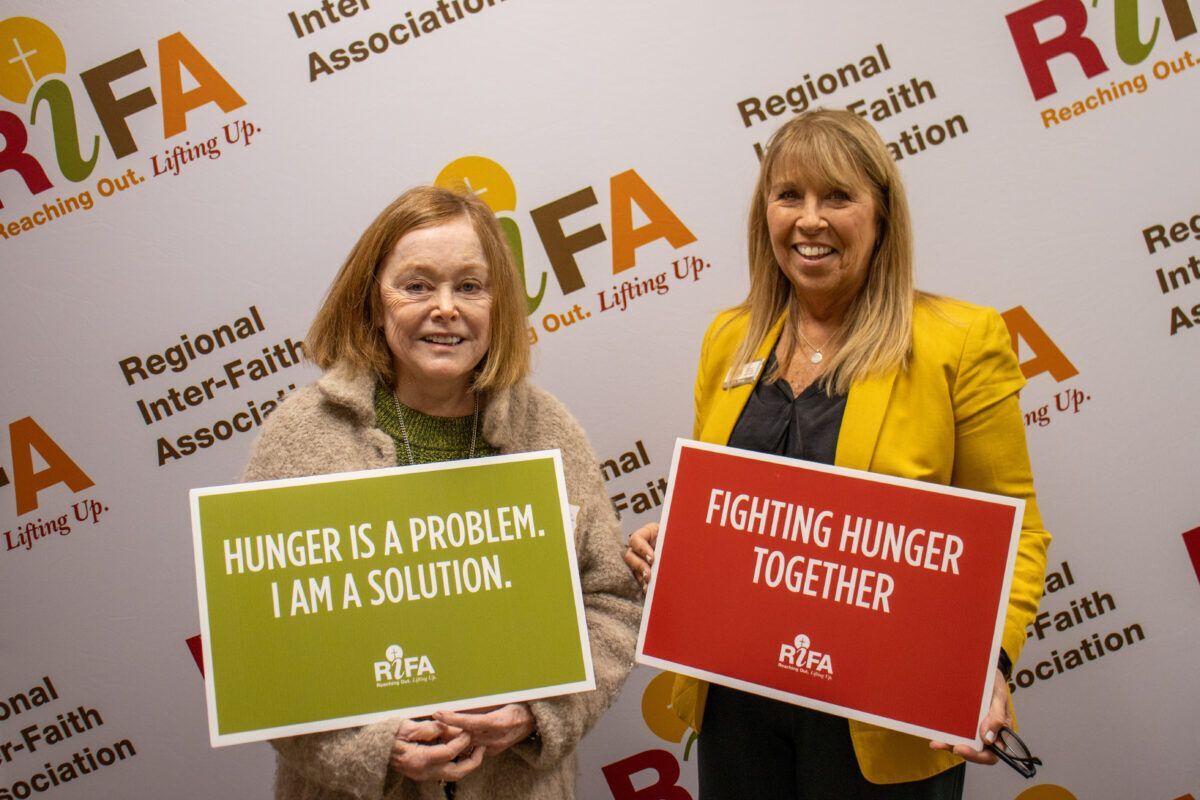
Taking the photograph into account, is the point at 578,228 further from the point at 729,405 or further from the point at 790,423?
the point at 790,423

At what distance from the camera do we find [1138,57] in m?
2.37

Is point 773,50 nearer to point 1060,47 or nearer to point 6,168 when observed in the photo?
point 1060,47

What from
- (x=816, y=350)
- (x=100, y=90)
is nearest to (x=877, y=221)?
(x=816, y=350)

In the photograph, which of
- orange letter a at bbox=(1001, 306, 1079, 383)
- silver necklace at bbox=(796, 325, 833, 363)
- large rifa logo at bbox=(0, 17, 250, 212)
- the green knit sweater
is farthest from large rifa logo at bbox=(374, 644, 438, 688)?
orange letter a at bbox=(1001, 306, 1079, 383)

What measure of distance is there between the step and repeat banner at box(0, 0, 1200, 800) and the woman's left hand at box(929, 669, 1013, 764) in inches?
41.8

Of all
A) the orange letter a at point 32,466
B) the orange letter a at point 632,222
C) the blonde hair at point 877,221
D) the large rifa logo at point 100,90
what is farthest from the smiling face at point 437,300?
the orange letter a at point 32,466

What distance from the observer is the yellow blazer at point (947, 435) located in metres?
1.56

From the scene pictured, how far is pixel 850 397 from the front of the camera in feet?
5.27

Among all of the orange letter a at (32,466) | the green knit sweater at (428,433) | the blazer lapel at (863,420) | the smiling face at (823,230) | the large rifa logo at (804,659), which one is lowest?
the large rifa logo at (804,659)

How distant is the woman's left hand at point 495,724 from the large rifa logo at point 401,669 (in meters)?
0.06

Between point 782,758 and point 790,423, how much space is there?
565mm

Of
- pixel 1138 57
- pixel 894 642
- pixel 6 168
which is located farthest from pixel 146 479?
pixel 1138 57

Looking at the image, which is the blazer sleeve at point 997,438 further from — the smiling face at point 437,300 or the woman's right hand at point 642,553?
the smiling face at point 437,300

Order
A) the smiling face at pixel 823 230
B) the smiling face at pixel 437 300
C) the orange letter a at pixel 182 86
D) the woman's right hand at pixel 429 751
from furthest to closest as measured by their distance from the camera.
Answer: the orange letter a at pixel 182 86, the smiling face at pixel 823 230, the smiling face at pixel 437 300, the woman's right hand at pixel 429 751
